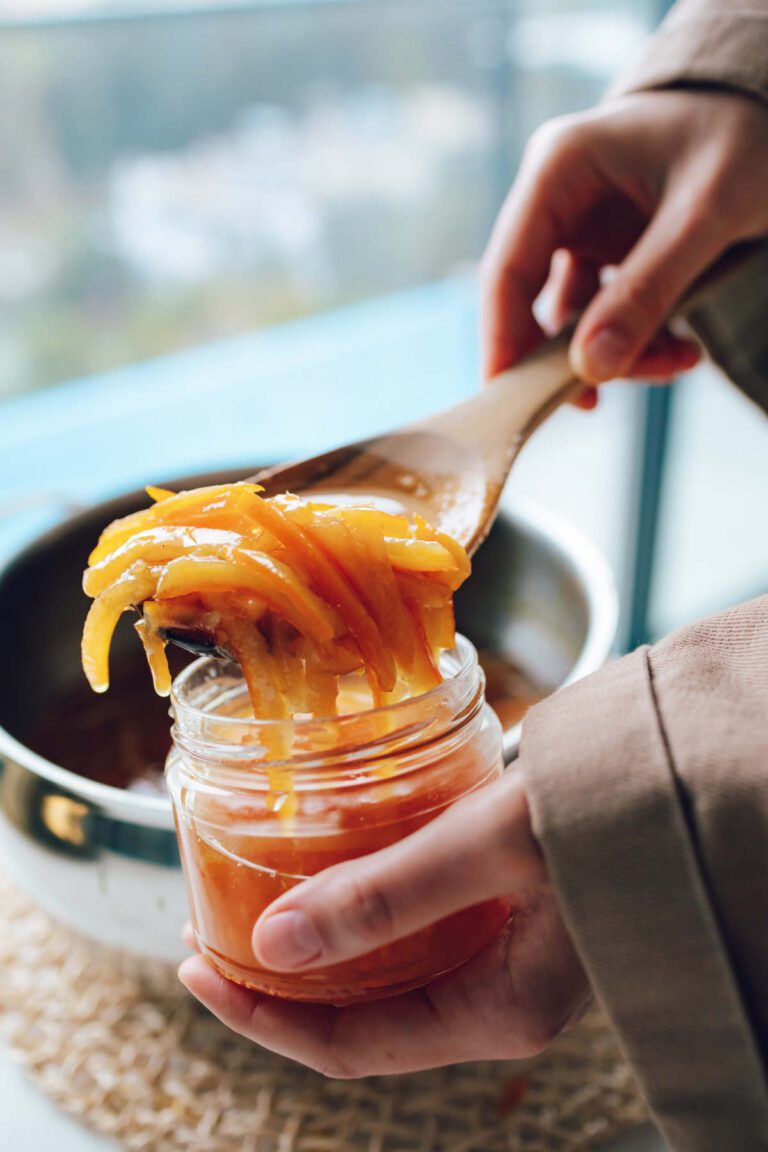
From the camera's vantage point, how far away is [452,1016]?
0.51 m

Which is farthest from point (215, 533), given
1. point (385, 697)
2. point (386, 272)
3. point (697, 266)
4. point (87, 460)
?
point (386, 272)

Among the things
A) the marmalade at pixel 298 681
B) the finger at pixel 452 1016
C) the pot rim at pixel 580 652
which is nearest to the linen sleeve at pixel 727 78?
the pot rim at pixel 580 652

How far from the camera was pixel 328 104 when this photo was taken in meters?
2.55

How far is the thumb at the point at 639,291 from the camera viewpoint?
81cm

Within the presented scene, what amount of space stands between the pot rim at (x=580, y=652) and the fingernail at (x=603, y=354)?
0.41ft

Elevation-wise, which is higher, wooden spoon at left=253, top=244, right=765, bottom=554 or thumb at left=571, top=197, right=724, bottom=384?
thumb at left=571, top=197, right=724, bottom=384

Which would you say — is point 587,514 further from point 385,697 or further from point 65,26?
point 385,697

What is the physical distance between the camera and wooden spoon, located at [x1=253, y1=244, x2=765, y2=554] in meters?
0.67

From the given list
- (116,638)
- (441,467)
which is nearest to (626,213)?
(441,467)

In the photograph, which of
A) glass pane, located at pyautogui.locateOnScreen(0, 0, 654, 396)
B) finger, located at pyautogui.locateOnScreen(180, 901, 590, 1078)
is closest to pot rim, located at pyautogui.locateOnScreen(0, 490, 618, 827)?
finger, located at pyautogui.locateOnScreen(180, 901, 590, 1078)

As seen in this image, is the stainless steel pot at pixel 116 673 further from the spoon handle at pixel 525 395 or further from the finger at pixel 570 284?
the finger at pixel 570 284

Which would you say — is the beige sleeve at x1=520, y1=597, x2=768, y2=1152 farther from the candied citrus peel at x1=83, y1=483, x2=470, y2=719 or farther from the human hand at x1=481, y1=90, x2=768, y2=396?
the human hand at x1=481, y1=90, x2=768, y2=396

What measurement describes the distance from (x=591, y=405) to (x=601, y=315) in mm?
141

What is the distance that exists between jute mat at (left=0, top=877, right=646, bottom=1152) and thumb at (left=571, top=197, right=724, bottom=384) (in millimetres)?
472
